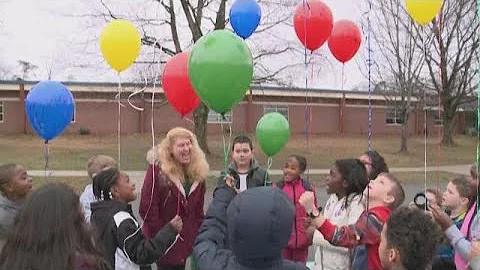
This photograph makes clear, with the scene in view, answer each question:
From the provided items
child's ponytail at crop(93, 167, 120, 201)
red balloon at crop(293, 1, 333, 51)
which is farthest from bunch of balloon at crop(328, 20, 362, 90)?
child's ponytail at crop(93, 167, 120, 201)

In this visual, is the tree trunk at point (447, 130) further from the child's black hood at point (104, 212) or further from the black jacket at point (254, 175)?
the child's black hood at point (104, 212)

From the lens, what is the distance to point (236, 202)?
2.22 m

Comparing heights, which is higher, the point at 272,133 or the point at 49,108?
the point at 49,108

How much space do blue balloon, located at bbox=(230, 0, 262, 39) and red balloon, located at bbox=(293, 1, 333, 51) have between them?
3.41ft

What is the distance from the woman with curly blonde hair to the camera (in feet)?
14.0

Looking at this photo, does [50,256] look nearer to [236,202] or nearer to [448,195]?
[236,202]

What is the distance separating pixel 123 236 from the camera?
328cm

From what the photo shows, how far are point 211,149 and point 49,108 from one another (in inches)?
789

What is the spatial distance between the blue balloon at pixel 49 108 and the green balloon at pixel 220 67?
1.97 meters

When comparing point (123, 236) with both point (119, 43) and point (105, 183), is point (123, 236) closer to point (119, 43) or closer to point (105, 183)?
point (105, 183)

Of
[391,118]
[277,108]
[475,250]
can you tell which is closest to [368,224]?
[475,250]

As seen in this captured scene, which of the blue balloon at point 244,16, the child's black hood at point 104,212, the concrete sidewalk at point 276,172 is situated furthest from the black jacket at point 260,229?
the concrete sidewalk at point 276,172

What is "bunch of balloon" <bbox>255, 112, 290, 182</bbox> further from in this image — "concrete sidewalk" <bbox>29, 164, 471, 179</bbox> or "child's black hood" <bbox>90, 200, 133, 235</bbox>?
"concrete sidewalk" <bbox>29, 164, 471, 179</bbox>

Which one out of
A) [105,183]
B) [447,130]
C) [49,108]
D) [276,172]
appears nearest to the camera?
[105,183]
